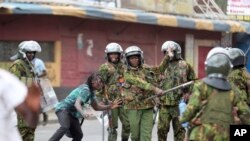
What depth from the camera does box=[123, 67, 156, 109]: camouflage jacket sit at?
9953 mm

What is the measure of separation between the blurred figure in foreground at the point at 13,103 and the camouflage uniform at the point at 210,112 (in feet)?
8.28

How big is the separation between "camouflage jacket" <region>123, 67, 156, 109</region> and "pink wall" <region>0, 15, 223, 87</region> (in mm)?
9480

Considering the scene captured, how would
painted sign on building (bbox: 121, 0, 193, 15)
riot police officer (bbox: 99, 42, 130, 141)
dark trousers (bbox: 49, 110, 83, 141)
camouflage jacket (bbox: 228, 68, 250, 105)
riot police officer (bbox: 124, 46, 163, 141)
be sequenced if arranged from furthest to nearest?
painted sign on building (bbox: 121, 0, 193, 15) → riot police officer (bbox: 99, 42, 130, 141) → dark trousers (bbox: 49, 110, 83, 141) → riot police officer (bbox: 124, 46, 163, 141) → camouflage jacket (bbox: 228, 68, 250, 105)

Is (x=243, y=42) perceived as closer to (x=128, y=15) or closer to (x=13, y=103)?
(x=128, y=15)

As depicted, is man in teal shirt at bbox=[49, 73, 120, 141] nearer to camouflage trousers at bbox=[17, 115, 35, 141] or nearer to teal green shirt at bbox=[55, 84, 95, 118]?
teal green shirt at bbox=[55, 84, 95, 118]

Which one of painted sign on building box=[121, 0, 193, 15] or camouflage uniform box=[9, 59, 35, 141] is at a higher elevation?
painted sign on building box=[121, 0, 193, 15]

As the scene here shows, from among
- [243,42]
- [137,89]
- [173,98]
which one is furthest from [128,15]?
[137,89]

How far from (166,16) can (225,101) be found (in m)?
16.8

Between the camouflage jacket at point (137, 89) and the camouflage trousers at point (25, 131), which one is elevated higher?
the camouflage jacket at point (137, 89)

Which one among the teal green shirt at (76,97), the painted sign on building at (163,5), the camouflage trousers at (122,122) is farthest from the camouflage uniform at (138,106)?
the painted sign on building at (163,5)

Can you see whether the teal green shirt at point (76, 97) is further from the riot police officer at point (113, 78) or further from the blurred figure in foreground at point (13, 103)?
the blurred figure in foreground at point (13, 103)

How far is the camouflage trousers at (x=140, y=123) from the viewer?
997cm

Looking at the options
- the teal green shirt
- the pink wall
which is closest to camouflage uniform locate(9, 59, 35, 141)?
the teal green shirt

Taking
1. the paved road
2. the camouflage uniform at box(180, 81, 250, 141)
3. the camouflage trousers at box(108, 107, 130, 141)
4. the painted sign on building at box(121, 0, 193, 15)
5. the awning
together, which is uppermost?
the painted sign on building at box(121, 0, 193, 15)
